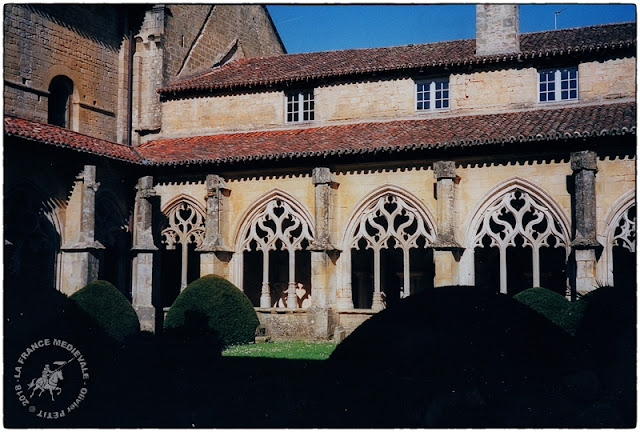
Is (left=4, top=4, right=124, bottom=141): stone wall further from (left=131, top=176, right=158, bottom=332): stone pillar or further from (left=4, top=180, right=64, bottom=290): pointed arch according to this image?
(left=131, top=176, right=158, bottom=332): stone pillar

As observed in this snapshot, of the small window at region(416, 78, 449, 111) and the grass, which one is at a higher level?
the small window at region(416, 78, 449, 111)

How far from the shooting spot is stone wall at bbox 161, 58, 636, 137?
674 inches

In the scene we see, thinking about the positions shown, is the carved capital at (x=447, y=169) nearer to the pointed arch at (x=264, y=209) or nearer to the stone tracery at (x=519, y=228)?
the stone tracery at (x=519, y=228)

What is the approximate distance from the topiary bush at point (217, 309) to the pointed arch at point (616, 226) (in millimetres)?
7322

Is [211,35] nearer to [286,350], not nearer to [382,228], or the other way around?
[382,228]

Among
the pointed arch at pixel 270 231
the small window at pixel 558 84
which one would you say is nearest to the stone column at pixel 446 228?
the pointed arch at pixel 270 231

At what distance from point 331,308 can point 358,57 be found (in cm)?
704

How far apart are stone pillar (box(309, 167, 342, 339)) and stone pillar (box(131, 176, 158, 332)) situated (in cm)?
364

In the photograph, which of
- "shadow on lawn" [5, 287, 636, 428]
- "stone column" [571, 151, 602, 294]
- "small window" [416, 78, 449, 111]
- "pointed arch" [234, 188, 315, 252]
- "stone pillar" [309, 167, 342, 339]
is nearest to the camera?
"shadow on lawn" [5, 287, 636, 428]

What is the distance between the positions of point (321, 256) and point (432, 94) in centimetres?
501

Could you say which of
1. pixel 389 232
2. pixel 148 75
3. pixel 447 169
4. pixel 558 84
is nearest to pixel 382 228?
pixel 389 232

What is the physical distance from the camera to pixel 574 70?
17484 mm

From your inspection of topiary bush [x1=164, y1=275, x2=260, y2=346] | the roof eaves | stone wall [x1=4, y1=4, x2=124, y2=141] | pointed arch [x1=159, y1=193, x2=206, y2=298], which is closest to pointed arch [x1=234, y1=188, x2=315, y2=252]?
pointed arch [x1=159, y1=193, x2=206, y2=298]

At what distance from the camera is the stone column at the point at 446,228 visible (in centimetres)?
1585
